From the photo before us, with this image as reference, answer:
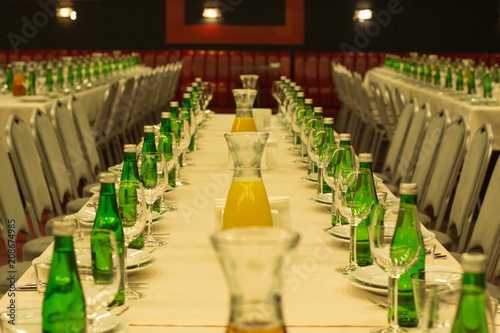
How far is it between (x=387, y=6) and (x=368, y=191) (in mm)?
12420

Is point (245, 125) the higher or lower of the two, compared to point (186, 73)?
lower

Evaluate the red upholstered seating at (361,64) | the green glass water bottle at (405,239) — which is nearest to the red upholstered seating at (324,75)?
the red upholstered seating at (361,64)

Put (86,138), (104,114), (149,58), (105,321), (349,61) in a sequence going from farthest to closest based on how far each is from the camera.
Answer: (149,58) → (349,61) → (104,114) → (86,138) → (105,321)

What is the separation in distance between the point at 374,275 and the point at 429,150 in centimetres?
211

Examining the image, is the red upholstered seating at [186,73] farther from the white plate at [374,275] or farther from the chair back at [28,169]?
the white plate at [374,275]

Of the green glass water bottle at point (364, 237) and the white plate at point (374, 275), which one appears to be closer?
the white plate at point (374, 275)

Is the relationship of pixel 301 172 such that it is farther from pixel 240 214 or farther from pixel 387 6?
pixel 387 6

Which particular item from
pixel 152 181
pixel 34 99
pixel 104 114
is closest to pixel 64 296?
pixel 152 181

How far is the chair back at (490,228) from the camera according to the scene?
258 centimetres

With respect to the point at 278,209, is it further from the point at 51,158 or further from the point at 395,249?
the point at 51,158

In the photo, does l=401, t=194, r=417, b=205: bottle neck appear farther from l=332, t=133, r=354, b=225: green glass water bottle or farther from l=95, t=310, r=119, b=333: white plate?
l=332, t=133, r=354, b=225: green glass water bottle

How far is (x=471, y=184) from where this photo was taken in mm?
3088

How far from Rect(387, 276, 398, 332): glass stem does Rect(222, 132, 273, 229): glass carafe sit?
16.2 inches

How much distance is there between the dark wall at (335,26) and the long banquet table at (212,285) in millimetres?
11497
